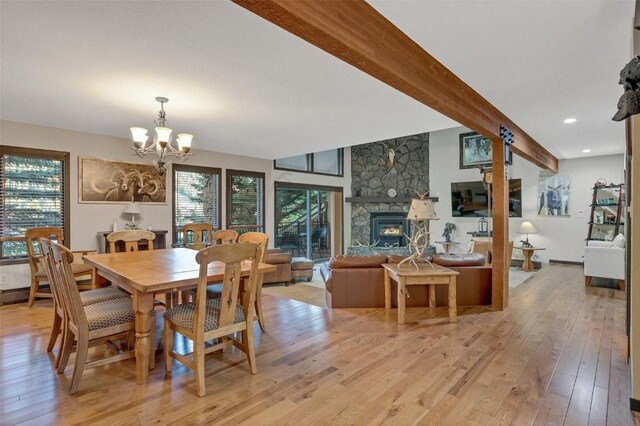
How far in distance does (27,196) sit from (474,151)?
8994mm

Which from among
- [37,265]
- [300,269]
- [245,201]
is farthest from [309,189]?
[37,265]

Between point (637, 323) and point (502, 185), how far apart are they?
233 centimetres

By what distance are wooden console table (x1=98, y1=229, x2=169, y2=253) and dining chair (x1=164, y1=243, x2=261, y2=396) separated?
3114 mm

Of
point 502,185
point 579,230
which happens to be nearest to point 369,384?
point 502,185

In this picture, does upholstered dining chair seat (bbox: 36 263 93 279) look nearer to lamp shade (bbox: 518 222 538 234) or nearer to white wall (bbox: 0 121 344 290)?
white wall (bbox: 0 121 344 290)

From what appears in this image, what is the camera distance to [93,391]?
87.4 inches

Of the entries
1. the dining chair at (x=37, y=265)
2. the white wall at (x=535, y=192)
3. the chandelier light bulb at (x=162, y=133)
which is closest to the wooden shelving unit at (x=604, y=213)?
the white wall at (x=535, y=192)

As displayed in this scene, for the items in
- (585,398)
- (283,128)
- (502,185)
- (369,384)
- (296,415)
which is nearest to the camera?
(296,415)

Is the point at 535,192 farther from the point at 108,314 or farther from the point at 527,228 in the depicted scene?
the point at 108,314

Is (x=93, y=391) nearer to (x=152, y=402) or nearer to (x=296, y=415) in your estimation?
(x=152, y=402)

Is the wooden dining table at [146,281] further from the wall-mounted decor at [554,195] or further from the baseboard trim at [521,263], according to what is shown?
the wall-mounted decor at [554,195]

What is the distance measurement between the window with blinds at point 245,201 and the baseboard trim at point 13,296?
3195 millimetres

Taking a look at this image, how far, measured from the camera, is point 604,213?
693 cm

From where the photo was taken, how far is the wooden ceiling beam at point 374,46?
1503mm
